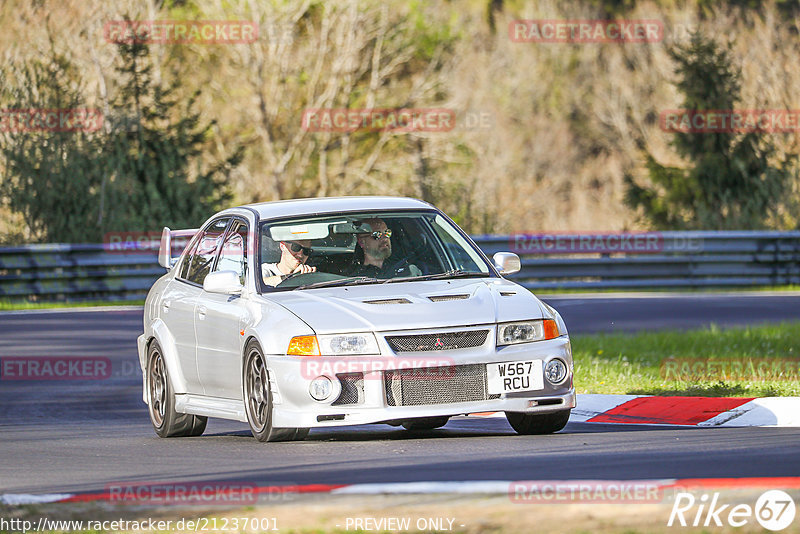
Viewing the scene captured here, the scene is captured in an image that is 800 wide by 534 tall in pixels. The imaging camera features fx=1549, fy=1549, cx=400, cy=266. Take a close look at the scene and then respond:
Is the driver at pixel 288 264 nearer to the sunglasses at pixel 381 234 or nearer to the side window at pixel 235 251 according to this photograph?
the side window at pixel 235 251

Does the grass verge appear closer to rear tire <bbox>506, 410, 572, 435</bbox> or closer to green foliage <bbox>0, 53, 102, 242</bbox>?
rear tire <bbox>506, 410, 572, 435</bbox>

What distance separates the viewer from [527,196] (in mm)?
59531

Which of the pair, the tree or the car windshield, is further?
the tree

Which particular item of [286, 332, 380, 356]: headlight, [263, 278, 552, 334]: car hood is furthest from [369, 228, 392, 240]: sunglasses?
[286, 332, 380, 356]: headlight

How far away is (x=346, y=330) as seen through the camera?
919cm

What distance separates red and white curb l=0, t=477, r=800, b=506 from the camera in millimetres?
6559

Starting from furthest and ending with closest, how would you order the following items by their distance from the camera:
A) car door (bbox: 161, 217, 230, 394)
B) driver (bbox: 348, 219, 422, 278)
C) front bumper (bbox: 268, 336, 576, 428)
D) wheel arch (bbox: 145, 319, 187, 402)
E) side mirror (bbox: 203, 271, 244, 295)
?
wheel arch (bbox: 145, 319, 187, 402)
car door (bbox: 161, 217, 230, 394)
driver (bbox: 348, 219, 422, 278)
side mirror (bbox: 203, 271, 244, 295)
front bumper (bbox: 268, 336, 576, 428)

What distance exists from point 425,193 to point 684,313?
17.9 m

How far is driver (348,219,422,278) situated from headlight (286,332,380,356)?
115cm

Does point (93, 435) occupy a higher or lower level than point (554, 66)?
lower

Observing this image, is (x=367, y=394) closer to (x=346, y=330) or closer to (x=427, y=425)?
(x=346, y=330)

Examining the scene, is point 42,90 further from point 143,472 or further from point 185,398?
point 143,472

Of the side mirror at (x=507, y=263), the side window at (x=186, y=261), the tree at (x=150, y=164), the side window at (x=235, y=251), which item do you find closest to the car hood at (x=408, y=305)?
the side mirror at (x=507, y=263)

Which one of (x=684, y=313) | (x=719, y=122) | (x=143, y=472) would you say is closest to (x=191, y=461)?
(x=143, y=472)
